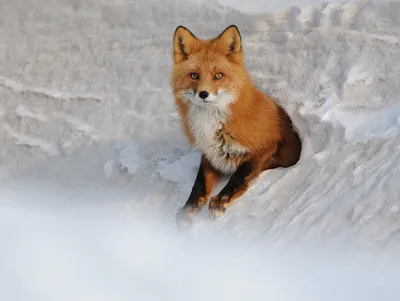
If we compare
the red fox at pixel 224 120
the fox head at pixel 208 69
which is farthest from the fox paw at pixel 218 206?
the fox head at pixel 208 69

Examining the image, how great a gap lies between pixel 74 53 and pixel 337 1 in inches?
109

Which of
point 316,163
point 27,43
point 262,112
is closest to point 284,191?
point 316,163

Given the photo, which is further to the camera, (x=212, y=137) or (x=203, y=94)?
(x=212, y=137)

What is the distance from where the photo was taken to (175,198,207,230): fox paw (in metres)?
5.80

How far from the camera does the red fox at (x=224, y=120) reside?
5.77m

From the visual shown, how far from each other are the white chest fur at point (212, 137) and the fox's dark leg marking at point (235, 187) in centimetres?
12

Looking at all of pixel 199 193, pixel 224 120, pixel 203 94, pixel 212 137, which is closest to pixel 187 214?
pixel 199 193

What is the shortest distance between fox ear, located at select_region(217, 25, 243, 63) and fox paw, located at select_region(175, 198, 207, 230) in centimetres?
111

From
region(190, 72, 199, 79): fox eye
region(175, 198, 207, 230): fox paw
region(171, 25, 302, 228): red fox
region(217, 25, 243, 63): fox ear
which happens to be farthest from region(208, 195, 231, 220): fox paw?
region(217, 25, 243, 63): fox ear

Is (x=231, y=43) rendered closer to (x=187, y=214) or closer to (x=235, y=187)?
(x=235, y=187)

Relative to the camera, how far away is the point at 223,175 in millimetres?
6234

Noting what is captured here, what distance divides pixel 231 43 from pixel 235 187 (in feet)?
3.48

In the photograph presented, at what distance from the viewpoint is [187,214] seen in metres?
5.83

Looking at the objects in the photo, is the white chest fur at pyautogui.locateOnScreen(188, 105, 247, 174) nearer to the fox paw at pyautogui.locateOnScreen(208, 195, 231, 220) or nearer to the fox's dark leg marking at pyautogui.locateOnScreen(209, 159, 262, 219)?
the fox's dark leg marking at pyautogui.locateOnScreen(209, 159, 262, 219)
